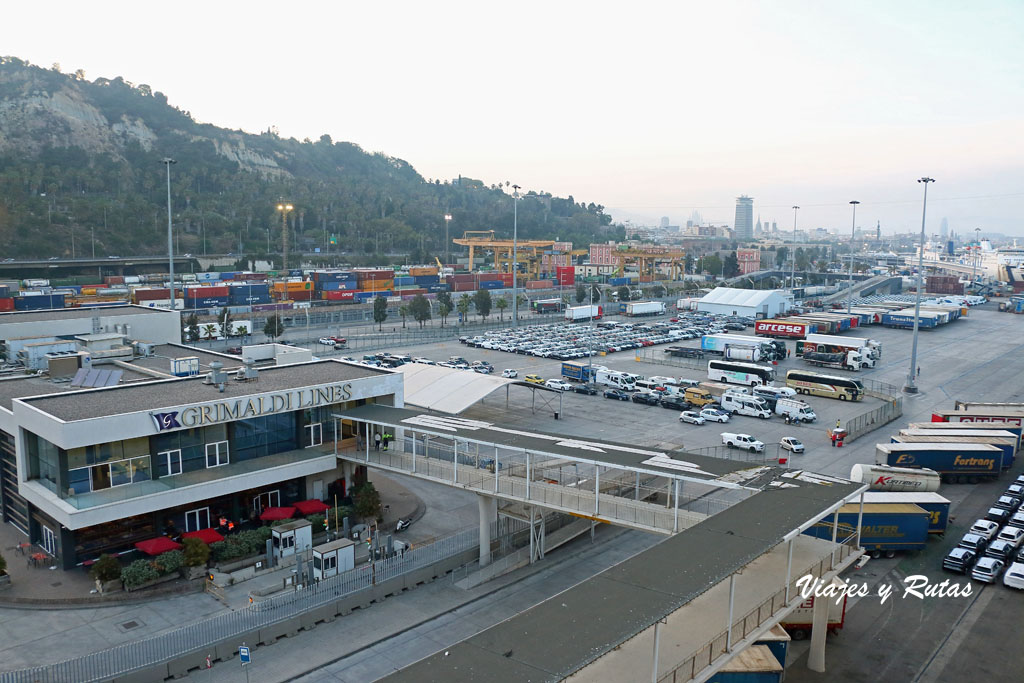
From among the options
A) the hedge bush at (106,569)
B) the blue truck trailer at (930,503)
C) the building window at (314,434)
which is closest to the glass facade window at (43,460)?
the hedge bush at (106,569)

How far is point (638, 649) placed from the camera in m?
9.94

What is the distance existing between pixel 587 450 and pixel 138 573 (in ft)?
34.5

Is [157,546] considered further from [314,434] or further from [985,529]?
[985,529]

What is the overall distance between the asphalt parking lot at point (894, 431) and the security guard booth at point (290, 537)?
455 inches

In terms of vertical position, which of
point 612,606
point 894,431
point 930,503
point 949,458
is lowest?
point 894,431

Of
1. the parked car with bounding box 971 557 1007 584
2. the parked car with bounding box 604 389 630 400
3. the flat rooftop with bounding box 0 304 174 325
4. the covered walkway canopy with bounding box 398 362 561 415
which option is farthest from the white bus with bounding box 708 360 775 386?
the flat rooftop with bounding box 0 304 174 325

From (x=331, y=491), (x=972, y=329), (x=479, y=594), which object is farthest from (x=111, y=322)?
(x=972, y=329)

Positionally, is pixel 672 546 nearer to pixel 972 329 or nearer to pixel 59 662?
pixel 59 662

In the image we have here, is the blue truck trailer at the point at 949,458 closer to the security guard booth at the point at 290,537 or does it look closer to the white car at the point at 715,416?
the white car at the point at 715,416

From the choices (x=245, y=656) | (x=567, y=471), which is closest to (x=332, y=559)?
(x=245, y=656)

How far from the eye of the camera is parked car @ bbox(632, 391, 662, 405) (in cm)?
3650

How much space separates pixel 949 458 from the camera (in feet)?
81.4

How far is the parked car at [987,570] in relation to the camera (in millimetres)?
17250

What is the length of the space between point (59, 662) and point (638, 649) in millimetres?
10872
